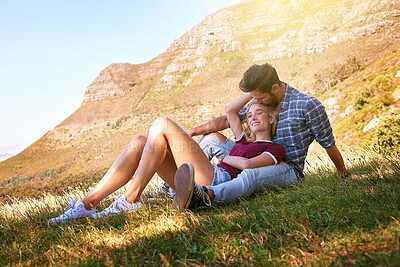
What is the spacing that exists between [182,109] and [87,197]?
5042 centimetres

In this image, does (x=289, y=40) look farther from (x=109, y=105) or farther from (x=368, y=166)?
(x=368, y=166)

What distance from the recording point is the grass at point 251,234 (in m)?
1.78

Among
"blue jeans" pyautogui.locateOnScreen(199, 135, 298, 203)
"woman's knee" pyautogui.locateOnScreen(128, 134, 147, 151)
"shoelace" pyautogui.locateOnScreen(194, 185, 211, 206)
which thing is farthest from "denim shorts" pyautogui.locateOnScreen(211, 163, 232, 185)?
"woman's knee" pyautogui.locateOnScreen(128, 134, 147, 151)

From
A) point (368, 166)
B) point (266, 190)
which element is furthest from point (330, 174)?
point (266, 190)

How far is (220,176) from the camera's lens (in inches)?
127

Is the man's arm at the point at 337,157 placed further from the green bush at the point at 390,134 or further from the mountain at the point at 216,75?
the mountain at the point at 216,75

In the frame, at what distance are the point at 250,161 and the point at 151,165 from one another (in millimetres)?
784

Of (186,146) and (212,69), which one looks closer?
(186,146)

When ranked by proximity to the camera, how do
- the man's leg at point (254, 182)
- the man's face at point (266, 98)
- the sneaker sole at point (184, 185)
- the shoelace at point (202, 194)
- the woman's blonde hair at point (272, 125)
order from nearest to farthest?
the sneaker sole at point (184, 185)
the shoelace at point (202, 194)
the man's leg at point (254, 182)
the man's face at point (266, 98)
the woman's blonde hair at point (272, 125)

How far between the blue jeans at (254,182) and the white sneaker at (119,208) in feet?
2.10

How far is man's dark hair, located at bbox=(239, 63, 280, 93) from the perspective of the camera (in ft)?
10.7

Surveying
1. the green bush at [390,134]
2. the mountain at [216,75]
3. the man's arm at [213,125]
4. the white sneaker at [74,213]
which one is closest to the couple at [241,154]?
the white sneaker at [74,213]

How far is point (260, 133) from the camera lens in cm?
341

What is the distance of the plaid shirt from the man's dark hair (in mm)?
271
